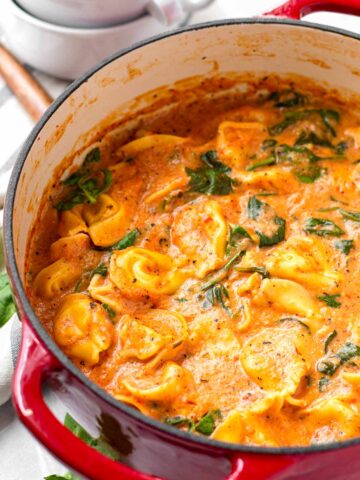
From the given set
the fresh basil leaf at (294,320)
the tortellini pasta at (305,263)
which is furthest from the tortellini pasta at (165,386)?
the tortellini pasta at (305,263)

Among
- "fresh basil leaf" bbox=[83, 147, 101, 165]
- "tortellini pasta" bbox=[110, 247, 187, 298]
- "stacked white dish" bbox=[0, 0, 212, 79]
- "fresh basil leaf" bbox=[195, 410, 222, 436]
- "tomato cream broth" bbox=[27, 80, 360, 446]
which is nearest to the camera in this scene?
"fresh basil leaf" bbox=[195, 410, 222, 436]

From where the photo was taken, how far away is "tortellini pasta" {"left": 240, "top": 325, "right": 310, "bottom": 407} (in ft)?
8.37

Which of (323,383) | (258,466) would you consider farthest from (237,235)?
(258,466)

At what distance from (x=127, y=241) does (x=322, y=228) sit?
2.35 feet

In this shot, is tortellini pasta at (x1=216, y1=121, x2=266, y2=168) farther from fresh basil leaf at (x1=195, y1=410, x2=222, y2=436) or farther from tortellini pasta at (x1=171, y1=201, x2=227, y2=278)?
fresh basil leaf at (x1=195, y1=410, x2=222, y2=436)

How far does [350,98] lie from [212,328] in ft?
4.16

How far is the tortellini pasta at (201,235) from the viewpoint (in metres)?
2.86

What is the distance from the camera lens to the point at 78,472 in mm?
2016

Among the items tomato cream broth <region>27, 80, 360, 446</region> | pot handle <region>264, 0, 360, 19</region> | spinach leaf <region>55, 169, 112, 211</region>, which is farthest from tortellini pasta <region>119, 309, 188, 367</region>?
pot handle <region>264, 0, 360, 19</region>

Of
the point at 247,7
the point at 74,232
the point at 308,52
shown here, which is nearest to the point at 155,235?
the point at 74,232

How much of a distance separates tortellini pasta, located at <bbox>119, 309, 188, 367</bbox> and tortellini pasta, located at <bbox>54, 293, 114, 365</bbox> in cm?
6

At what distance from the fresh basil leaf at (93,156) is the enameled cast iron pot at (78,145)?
0.34 feet

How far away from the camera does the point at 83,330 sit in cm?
266

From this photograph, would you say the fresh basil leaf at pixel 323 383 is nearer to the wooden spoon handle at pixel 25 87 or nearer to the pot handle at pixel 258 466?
the pot handle at pixel 258 466
